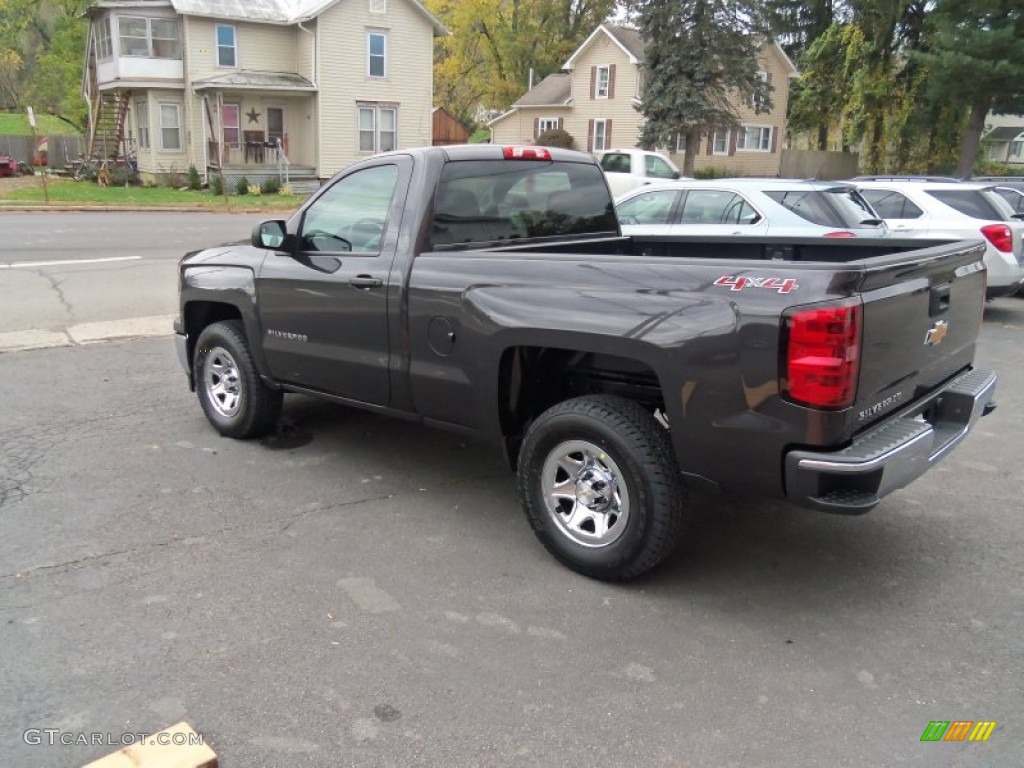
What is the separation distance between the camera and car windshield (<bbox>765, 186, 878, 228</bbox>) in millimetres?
9672

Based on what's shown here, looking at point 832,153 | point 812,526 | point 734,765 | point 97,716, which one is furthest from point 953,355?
point 832,153

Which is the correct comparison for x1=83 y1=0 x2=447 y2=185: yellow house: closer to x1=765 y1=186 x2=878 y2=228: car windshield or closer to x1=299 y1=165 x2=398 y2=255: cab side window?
x1=765 y1=186 x2=878 y2=228: car windshield

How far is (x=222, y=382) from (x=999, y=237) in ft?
30.0

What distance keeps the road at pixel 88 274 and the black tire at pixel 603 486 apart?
6.34m

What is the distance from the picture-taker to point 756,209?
9859mm

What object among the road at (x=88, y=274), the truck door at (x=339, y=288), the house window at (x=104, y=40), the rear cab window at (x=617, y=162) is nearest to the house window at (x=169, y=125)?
the house window at (x=104, y=40)

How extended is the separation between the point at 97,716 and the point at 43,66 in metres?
54.6

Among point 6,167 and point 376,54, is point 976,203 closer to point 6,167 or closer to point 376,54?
point 376,54

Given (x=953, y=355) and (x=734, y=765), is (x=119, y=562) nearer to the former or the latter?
(x=734, y=765)

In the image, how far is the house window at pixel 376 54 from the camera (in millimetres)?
34625

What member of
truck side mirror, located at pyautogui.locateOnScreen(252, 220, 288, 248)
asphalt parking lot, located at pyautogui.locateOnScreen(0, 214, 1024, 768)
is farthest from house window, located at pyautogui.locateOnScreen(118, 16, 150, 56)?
truck side mirror, located at pyautogui.locateOnScreen(252, 220, 288, 248)

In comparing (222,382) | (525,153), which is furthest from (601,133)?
(525,153)

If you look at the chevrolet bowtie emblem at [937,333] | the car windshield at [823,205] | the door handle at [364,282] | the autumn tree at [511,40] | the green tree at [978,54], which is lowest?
the chevrolet bowtie emblem at [937,333]

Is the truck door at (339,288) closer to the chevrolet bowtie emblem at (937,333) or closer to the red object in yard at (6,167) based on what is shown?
the chevrolet bowtie emblem at (937,333)
